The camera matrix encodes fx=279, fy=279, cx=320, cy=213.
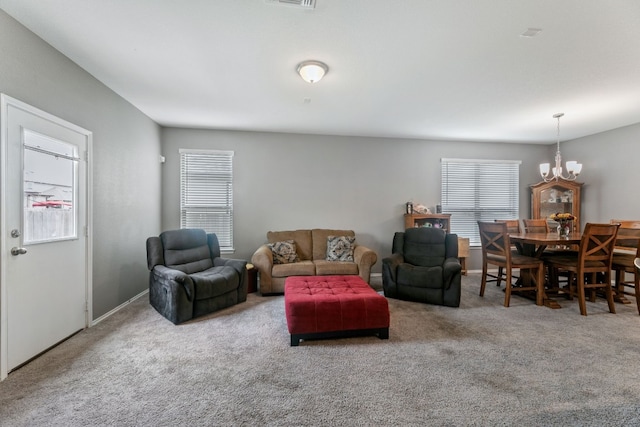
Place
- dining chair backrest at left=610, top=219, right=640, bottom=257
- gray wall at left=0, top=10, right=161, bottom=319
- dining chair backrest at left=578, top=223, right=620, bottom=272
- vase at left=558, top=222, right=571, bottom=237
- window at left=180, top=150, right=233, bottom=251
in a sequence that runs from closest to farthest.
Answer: gray wall at left=0, top=10, right=161, bottom=319 → dining chair backrest at left=578, top=223, right=620, bottom=272 → dining chair backrest at left=610, top=219, right=640, bottom=257 → vase at left=558, top=222, right=571, bottom=237 → window at left=180, top=150, right=233, bottom=251

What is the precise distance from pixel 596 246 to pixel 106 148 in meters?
6.00

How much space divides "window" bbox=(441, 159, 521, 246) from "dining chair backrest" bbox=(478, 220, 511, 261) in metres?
1.53

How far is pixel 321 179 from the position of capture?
5.17 metres

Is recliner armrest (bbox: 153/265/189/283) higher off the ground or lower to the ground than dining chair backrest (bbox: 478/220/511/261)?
lower

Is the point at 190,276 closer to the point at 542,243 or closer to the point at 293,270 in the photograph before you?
the point at 293,270

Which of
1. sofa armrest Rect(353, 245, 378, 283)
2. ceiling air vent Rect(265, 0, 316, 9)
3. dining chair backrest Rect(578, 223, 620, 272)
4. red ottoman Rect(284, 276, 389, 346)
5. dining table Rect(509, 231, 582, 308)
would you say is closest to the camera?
ceiling air vent Rect(265, 0, 316, 9)

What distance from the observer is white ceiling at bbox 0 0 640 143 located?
1.98m

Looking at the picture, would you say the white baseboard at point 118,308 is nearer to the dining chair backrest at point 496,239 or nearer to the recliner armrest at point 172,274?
the recliner armrest at point 172,274

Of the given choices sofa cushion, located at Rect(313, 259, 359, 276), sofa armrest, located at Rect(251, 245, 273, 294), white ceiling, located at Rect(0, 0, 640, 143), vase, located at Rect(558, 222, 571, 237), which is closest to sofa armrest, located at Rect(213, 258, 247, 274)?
sofa armrest, located at Rect(251, 245, 273, 294)

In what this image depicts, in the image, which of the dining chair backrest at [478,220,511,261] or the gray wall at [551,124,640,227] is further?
the gray wall at [551,124,640,227]

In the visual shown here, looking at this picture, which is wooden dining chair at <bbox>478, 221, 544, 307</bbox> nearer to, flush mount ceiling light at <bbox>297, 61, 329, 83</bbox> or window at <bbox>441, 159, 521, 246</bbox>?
window at <bbox>441, 159, 521, 246</bbox>

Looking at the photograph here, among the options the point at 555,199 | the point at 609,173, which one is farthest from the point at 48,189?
the point at 609,173

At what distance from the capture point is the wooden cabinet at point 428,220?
5.11 m

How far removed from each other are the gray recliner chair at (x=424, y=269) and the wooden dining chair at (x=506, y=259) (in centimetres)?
45
